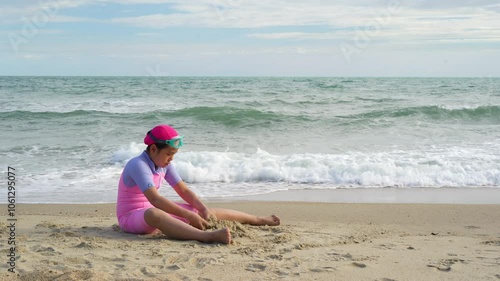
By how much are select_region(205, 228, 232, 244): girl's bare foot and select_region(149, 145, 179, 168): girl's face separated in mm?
794

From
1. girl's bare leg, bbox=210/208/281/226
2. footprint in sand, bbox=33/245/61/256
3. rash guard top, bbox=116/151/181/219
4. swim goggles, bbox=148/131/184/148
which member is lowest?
footprint in sand, bbox=33/245/61/256

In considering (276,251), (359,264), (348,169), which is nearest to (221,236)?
(276,251)

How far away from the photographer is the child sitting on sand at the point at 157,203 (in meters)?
4.47

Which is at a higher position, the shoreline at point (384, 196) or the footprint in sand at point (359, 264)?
the shoreline at point (384, 196)

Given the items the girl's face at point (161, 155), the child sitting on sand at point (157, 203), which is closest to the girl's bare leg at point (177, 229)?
the child sitting on sand at point (157, 203)

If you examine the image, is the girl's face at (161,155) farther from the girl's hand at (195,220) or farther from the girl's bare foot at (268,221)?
the girl's bare foot at (268,221)

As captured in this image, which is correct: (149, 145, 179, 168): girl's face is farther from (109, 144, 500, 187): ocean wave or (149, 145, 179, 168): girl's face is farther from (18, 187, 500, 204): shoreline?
(109, 144, 500, 187): ocean wave

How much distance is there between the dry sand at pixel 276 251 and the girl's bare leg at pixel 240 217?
5.0 inches

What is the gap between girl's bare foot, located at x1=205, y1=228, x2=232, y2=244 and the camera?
434 cm

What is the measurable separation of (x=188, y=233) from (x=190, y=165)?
4.98 metres

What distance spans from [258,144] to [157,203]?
→ 8.46 meters

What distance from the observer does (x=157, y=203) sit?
4480mm

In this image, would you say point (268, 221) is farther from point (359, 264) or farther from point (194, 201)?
point (359, 264)

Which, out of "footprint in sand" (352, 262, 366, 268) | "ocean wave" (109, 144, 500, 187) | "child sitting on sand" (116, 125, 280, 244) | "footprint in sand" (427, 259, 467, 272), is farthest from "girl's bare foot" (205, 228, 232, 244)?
"ocean wave" (109, 144, 500, 187)
